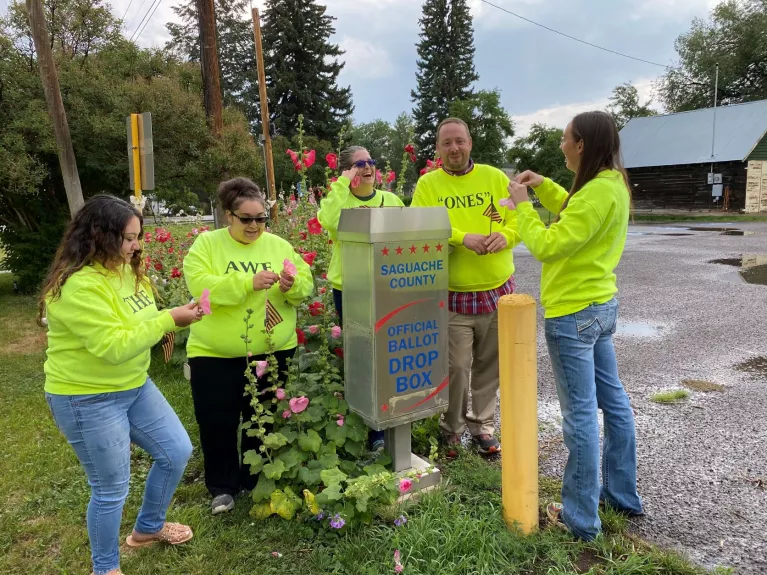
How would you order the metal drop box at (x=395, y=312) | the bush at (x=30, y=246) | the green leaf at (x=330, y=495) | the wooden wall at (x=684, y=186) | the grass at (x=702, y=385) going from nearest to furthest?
the green leaf at (x=330, y=495), the metal drop box at (x=395, y=312), the grass at (x=702, y=385), the bush at (x=30, y=246), the wooden wall at (x=684, y=186)

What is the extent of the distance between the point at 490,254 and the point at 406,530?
1.57 metres

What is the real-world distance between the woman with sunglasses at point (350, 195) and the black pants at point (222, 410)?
27.8 inches

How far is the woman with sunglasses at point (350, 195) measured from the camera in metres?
3.11

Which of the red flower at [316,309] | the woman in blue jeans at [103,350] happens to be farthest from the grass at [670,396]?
the woman in blue jeans at [103,350]

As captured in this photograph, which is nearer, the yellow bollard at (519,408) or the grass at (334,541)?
the grass at (334,541)

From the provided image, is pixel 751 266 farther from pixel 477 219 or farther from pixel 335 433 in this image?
pixel 335 433

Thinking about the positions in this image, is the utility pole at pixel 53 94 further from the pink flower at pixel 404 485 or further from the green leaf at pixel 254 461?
the pink flower at pixel 404 485

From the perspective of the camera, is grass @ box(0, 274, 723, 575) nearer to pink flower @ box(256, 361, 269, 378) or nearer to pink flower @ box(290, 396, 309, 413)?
pink flower @ box(290, 396, 309, 413)

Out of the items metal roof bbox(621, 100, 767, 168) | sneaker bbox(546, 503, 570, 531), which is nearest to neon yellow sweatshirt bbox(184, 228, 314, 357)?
sneaker bbox(546, 503, 570, 531)

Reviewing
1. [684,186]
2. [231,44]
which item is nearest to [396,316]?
[684,186]

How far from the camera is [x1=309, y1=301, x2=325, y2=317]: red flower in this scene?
347cm

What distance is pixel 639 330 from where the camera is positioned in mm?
6312

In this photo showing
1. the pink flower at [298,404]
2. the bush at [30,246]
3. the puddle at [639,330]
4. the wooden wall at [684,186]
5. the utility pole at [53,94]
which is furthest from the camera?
the wooden wall at [684,186]

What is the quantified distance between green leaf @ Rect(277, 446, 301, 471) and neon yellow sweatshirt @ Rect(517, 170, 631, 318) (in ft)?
4.66
